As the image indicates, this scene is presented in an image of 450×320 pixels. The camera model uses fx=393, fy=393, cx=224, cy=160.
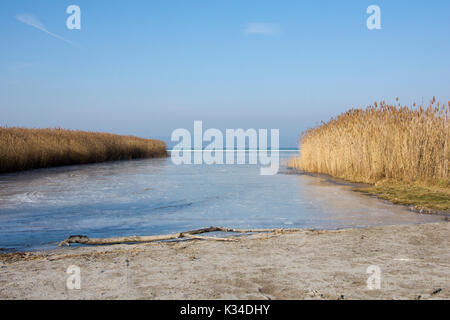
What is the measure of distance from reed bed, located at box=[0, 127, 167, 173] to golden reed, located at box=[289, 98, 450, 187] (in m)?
9.83

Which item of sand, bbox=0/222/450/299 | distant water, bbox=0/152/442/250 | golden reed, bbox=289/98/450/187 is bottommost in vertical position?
distant water, bbox=0/152/442/250

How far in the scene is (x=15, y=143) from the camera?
1309cm

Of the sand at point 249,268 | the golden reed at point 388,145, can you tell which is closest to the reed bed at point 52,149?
the golden reed at point 388,145

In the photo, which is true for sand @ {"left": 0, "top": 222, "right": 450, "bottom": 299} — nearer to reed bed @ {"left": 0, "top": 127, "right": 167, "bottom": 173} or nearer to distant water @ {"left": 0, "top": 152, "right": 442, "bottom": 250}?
distant water @ {"left": 0, "top": 152, "right": 442, "bottom": 250}

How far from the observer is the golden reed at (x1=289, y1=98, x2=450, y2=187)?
25.0 feet

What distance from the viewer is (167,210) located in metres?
5.84

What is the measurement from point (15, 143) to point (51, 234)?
34.1 ft

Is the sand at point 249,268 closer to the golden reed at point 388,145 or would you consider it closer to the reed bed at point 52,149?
the golden reed at point 388,145

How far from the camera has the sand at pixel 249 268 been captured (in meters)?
2.13

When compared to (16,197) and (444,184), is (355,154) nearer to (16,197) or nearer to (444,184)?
(444,184)

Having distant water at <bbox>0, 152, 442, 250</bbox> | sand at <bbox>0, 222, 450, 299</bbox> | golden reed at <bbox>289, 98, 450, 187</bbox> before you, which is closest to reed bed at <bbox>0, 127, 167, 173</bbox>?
distant water at <bbox>0, 152, 442, 250</bbox>

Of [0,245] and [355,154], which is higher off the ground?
[355,154]

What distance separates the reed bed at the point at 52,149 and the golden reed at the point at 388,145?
983cm
